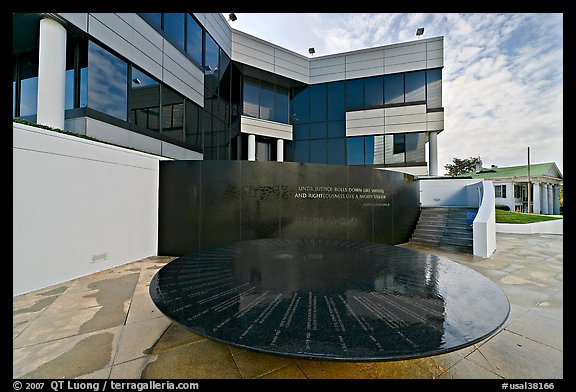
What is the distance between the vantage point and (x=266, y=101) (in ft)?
60.3

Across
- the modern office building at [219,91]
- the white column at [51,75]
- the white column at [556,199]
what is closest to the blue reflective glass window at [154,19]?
the modern office building at [219,91]

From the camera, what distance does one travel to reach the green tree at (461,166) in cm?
4825

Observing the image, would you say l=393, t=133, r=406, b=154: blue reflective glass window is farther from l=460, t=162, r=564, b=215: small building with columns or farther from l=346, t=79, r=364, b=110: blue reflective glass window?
l=460, t=162, r=564, b=215: small building with columns

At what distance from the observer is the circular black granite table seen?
1.62m

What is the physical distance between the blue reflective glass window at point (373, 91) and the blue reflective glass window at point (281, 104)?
6.31m

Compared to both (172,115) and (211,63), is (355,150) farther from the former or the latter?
(172,115)

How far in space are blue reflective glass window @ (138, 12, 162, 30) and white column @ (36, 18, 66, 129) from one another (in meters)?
3.60

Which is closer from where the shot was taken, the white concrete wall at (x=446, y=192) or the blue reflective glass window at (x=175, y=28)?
the blue reflective glass window at (x=175, y=28)

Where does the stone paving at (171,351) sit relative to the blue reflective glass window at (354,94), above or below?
below

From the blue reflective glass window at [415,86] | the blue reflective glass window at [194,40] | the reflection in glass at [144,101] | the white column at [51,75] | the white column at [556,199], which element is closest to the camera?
the white column at [51,75]

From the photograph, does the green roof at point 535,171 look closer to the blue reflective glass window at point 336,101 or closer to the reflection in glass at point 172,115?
the blue reflective glass window at point 336,101

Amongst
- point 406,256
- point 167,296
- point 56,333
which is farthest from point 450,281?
point 56,333

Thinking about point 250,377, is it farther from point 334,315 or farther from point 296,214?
point 296,214

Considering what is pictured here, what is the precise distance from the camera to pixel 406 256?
153 inches
